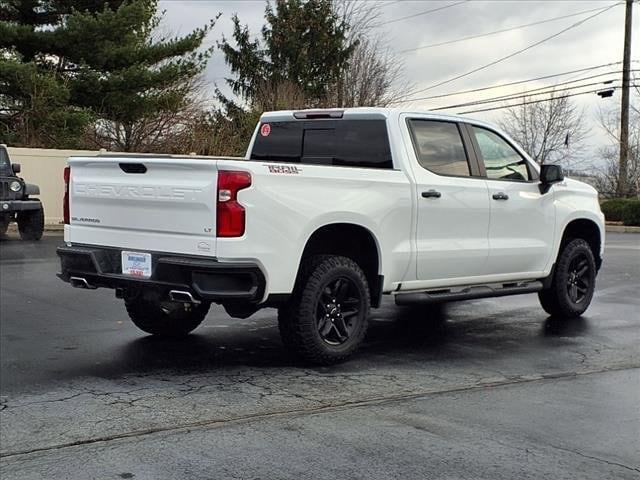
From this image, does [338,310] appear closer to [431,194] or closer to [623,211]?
[431,194]

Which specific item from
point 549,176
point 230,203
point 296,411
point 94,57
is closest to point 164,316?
point 230,203

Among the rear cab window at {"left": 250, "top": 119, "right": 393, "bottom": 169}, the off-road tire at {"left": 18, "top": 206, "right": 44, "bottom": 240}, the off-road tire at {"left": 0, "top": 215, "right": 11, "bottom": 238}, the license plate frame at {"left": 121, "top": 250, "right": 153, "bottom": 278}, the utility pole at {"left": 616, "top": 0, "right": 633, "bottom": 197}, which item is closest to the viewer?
the license plate frame at {"left": 121, "top": 250, "right": 153, "bottom": 278}

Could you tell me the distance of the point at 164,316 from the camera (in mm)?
7223

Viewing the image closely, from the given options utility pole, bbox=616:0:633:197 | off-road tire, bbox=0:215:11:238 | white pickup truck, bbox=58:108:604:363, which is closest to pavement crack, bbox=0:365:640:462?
white pickup truck, bbox=58:108:604:363

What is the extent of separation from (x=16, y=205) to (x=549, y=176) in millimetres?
12505

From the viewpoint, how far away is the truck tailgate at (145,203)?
18.3 feet

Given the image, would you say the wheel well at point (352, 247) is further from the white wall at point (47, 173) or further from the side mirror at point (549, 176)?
the white wall at point (47, 173)

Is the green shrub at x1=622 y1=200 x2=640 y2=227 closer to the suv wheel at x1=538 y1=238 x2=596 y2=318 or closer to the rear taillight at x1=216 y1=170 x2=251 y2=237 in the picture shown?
the suv wheel at x1=538 y1=238 x2=596 y2=318

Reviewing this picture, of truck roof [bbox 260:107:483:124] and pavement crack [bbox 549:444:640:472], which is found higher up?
truck roof [bbox 260:107:483:124]

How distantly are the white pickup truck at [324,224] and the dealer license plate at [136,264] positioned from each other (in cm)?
1

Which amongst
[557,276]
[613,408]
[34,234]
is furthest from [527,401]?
[34,234]

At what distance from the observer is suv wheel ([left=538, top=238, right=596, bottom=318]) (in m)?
8.40

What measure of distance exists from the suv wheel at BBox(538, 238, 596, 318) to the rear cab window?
2.70 meters

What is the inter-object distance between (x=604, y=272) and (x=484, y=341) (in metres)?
6.32
